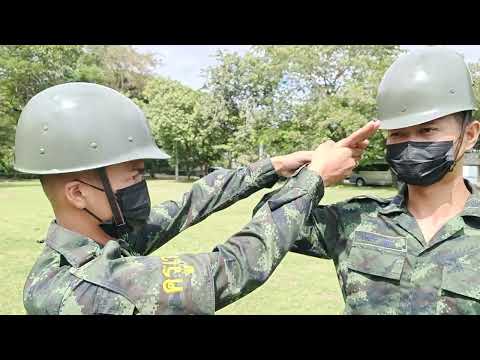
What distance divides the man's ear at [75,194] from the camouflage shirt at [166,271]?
0.43 ft

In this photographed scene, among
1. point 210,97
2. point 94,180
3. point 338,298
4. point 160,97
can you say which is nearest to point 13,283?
point 338,298

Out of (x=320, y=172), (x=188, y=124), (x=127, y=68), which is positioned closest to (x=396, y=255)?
(x=320, y=172)

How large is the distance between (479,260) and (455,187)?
1.54 ft

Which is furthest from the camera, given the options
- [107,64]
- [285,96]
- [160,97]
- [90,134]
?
[107,64]

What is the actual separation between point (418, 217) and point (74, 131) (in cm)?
184

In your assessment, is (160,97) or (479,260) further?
(160,97)

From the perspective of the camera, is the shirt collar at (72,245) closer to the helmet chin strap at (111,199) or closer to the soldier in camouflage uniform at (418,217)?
the helmet chin strap at (111,199)

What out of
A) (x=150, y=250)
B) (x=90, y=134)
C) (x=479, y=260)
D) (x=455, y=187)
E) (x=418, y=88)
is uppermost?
(x=418, y=88)

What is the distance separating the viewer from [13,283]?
7.12 meters

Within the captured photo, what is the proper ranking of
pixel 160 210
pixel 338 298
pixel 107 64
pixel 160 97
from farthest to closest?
1. pixel 107 64
2. pixel 160 97
3. pixel 338 298
4. pixel 160 210

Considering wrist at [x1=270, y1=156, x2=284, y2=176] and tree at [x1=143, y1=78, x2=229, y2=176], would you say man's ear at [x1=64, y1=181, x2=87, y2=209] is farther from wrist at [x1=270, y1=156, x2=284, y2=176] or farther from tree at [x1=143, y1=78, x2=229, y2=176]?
tree at [x1=143, y1=78, x2=229, y2=176]

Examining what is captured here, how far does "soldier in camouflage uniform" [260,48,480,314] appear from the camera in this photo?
2314mm

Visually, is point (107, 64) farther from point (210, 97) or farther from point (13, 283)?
point (13, 283)

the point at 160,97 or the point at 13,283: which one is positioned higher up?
the point at 13,283
